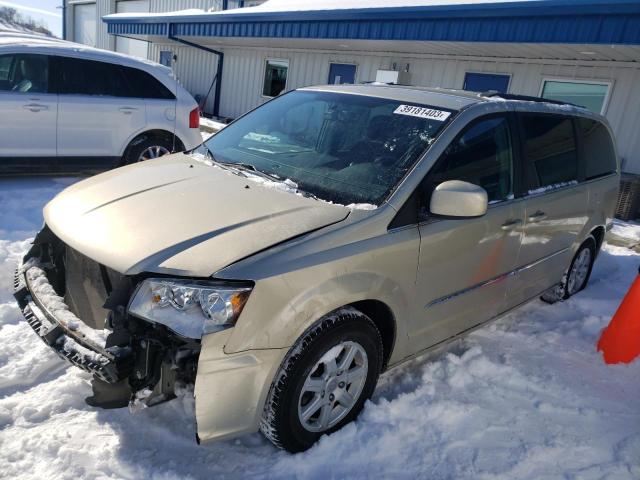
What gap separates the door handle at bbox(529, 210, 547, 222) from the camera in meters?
3.59

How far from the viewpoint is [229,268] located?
7.09ft

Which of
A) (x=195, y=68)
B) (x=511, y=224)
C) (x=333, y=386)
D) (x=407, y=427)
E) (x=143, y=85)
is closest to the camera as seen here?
(x=333, y=386)

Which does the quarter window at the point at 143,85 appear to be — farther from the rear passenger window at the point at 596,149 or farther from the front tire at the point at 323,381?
the front tire at the point at 323,381

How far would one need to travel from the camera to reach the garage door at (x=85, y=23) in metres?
27.6

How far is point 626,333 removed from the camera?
147 inches

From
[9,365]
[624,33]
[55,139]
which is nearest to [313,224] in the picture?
[9,365]

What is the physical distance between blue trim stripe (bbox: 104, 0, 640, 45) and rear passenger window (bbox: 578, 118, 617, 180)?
322 cm

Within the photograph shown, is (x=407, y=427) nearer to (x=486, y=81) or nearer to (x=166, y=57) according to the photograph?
(x=486, y=81)

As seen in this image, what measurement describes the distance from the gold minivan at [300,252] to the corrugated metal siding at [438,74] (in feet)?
19.9

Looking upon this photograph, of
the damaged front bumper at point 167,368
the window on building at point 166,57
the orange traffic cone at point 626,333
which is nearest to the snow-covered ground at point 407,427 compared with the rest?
the orange traffic cone at point 626,333

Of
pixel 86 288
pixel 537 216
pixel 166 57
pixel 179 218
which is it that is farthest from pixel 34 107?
pixel 166 57

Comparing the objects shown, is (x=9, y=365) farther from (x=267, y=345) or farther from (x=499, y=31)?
(x=499, y=31)

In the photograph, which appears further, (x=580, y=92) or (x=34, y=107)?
(x=580, y=92)

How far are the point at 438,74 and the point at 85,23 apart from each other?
2434 cm
